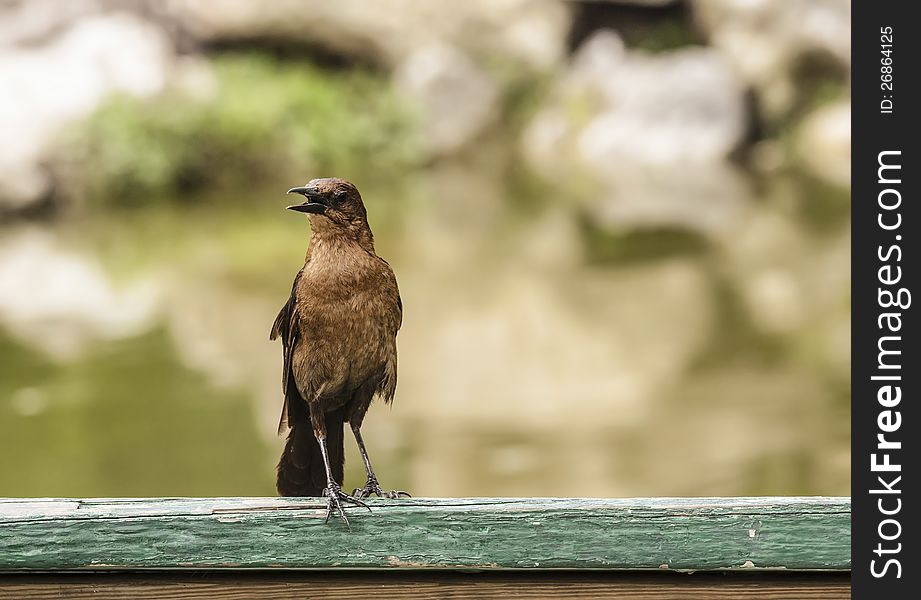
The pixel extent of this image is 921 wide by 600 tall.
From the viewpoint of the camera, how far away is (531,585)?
1.69 meters

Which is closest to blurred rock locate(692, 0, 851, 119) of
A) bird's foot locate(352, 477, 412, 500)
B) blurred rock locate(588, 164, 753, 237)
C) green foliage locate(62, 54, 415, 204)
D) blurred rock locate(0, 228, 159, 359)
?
blurred rock locate(588, 164, 753, 237)

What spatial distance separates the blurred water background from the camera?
20.3ft

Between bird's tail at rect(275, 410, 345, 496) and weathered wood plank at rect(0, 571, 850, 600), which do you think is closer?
weathered wood plank at rect(0, 571, 850, 600)

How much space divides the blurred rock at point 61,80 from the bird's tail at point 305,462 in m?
13.1

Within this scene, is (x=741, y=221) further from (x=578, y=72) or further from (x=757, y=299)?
(x=578, y=72)

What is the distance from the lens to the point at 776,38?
17500 millimetres

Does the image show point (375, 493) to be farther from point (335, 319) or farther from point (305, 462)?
point (335, 319)


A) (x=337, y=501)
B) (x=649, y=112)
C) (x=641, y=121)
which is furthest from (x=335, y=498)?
(x=641, y=121)

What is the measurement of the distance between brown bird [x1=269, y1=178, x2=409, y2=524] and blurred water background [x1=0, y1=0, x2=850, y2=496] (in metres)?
3.39

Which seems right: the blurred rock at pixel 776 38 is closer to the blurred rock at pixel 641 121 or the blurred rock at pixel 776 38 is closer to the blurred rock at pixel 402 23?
the blurred rock at pixel 641 121

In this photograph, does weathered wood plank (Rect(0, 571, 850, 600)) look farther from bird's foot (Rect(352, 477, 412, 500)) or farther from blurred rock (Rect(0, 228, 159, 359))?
blurred rock (Rect(0, 228, 159, 359))

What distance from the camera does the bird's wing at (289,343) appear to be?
2.11 metres

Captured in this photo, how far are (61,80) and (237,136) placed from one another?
249cm

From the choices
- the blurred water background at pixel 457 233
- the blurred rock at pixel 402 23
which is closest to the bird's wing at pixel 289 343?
the blurred water background at pixel 457 233
